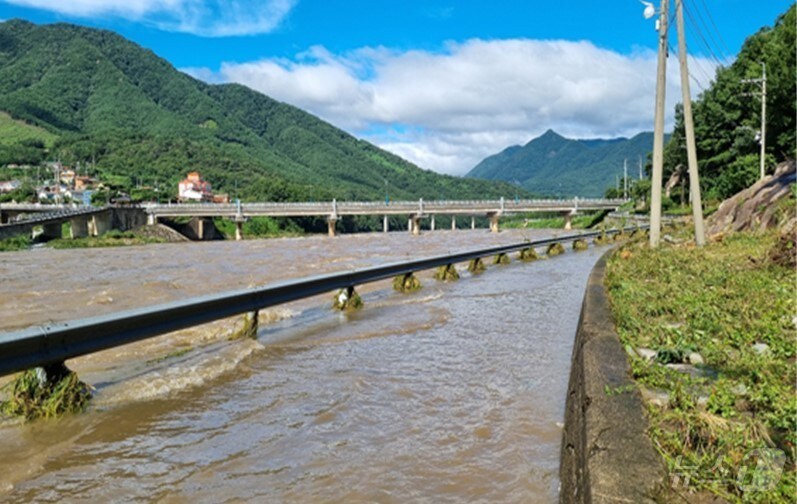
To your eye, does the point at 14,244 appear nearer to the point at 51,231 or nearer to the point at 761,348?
the point at 51,231

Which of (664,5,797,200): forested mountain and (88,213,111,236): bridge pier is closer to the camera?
(664,5,797,200): forested mountain

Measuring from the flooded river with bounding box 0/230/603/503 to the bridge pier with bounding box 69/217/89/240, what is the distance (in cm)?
6471

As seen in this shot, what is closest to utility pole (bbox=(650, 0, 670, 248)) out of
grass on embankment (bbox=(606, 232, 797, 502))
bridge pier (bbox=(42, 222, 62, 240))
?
grass on embankment (bbox=(606, 232, 797, 502))

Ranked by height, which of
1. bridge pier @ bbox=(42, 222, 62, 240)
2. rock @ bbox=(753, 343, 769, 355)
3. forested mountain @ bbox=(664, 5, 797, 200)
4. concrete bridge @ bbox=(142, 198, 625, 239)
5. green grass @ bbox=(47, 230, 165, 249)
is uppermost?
forested mountain @ bbox=(664, 5, 797, 200)

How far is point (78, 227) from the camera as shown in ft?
214

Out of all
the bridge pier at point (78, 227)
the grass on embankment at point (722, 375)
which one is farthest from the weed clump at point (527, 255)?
the bridge pier at point (78, 227)

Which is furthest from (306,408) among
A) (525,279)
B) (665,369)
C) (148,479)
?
(525,279)

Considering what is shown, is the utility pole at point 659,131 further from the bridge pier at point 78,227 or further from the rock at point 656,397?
the bridge pier at point 78,227

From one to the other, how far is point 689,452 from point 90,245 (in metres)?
62.5

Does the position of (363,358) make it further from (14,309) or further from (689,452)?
(14,309)

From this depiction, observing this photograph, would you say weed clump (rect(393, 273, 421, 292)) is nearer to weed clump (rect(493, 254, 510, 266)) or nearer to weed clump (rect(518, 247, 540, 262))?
weed clump (rect(493, 254, 510, 266))

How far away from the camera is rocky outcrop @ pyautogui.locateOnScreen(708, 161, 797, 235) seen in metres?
16.3

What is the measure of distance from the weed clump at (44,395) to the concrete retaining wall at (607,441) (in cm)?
395

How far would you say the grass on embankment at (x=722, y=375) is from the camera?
7.85ft
